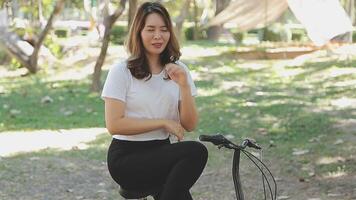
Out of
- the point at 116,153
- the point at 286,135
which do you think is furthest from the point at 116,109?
the point at 286,135

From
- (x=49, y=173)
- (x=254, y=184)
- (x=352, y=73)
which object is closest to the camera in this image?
(x=254, y=184)

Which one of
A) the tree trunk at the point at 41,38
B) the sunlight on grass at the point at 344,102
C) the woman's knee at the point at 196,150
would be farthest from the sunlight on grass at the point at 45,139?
the tree trunk at the point at 41,38

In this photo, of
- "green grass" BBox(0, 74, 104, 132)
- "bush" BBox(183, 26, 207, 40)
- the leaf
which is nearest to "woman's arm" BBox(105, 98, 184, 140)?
"green grass" BBox(0, 74, 104, 132)

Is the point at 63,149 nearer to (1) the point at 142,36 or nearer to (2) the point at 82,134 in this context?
(2) the point at 82,134

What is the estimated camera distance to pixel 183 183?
3.11 meters

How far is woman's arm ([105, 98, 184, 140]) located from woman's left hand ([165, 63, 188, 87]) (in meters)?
0.19

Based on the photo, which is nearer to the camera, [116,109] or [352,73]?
[116,109]

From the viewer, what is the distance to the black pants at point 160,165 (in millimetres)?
3115

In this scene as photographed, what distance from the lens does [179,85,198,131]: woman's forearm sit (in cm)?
330

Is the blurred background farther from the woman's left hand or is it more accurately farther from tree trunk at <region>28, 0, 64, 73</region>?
the woman's left hand

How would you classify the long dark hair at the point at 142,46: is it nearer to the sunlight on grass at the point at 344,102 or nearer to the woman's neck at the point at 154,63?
the woman's neck at the point at 154,63

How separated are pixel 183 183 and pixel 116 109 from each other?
1.58 ft

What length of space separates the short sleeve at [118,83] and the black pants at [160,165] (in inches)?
9.2

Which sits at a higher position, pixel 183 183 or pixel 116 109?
pixel 116 109
